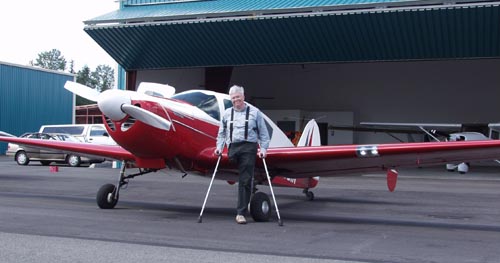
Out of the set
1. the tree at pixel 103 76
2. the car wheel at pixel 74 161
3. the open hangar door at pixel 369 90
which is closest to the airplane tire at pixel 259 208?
the car wheel at pixel 74 161

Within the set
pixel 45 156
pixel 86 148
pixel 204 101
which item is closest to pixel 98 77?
pixel 45 156

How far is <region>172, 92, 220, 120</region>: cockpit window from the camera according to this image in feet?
30.6

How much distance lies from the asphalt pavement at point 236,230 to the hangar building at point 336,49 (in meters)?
10.5

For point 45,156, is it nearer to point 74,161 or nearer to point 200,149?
point 74,161

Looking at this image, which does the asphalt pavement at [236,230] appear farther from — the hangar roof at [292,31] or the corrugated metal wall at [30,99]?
the corrugated metal wall at [30,99]

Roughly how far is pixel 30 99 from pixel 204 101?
34.8 m

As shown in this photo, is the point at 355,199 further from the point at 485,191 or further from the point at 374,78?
the point at 374,78

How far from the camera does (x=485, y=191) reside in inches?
625

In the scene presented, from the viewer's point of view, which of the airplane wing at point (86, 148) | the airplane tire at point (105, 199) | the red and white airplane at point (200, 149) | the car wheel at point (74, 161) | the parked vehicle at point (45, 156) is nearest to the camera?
the red and white airplane at point (200, 149)

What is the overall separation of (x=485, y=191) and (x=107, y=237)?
1213cm

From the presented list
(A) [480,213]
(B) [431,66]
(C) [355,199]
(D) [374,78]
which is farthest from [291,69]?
(A) [480,213]

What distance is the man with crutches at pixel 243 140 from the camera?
8.16 meters

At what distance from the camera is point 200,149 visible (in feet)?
29.5

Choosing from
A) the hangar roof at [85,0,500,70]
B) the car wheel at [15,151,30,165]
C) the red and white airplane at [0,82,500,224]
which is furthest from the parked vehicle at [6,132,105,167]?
the red and white airplane at [0,82,500,224]
